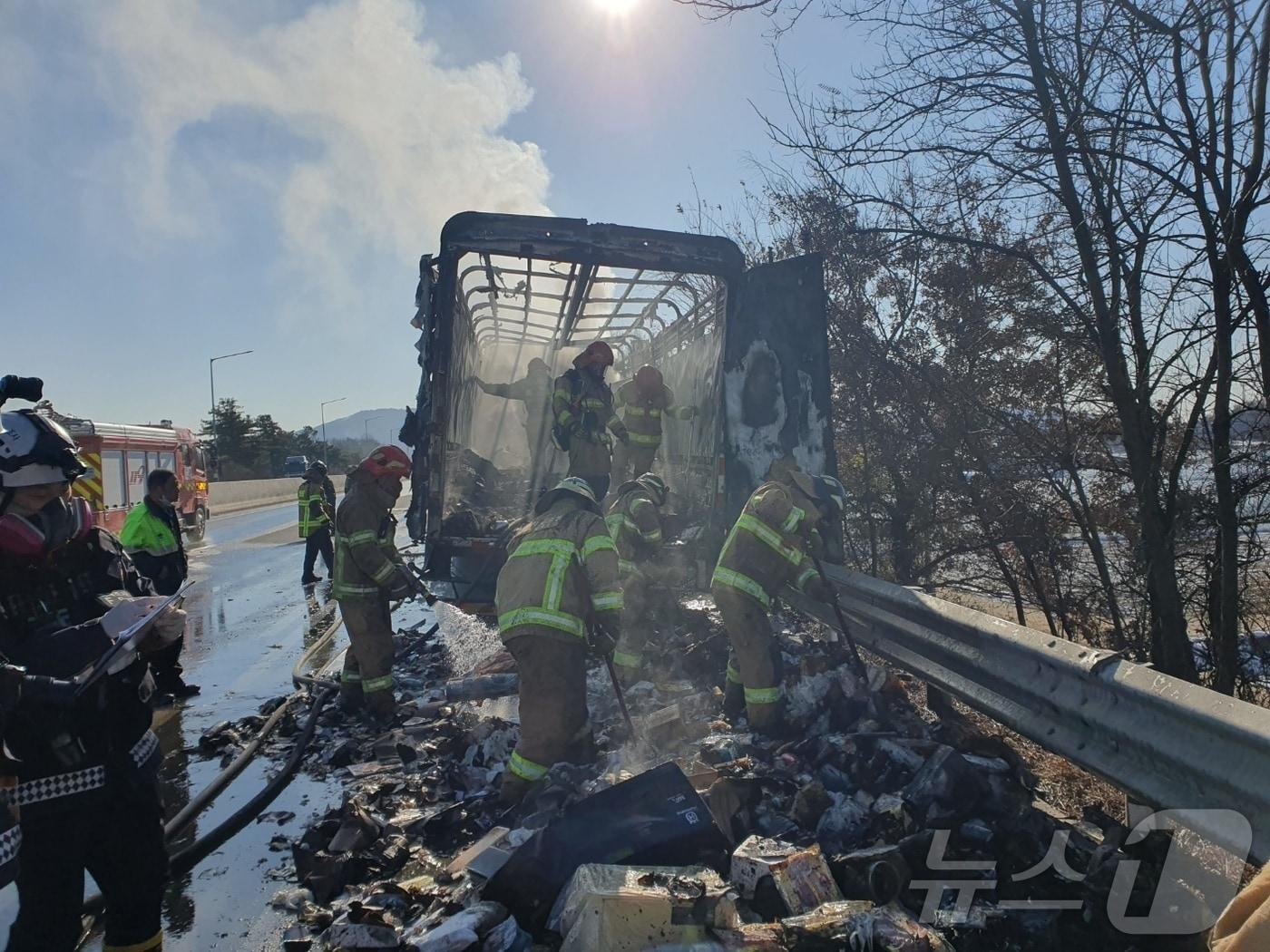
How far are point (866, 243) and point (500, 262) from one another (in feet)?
10.8

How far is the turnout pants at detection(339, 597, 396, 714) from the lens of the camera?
5137 mm

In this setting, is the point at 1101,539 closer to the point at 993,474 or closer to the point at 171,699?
the point at 993,474

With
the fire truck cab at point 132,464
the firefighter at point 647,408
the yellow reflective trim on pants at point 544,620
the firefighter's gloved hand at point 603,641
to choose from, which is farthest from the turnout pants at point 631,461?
the fire truck cab at point 132,464

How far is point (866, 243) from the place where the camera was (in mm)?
6363

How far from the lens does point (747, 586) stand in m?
4.62

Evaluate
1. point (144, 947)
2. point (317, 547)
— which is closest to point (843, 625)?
point (144, 947)

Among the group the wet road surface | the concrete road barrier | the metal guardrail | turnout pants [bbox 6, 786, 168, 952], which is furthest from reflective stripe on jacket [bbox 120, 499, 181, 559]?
the concrete road barrier

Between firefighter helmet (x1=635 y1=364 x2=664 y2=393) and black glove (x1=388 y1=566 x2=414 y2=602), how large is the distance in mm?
2980

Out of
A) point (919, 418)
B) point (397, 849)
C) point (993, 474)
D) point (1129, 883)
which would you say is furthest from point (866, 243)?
point (397, 849)

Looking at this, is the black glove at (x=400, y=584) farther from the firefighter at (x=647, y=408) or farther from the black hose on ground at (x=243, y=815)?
the firefighter at (x=647, y=408)

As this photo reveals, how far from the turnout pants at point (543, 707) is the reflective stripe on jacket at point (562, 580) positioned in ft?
0.27

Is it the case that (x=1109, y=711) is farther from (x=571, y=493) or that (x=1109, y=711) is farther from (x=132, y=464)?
(x=132, y=464)

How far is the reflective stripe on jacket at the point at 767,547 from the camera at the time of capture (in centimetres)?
463

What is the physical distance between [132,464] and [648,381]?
1337 cm
